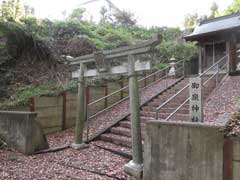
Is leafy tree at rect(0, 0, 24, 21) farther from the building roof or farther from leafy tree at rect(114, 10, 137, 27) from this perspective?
leafy tree at rect(114, 10, 137, 27)

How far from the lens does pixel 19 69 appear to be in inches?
368

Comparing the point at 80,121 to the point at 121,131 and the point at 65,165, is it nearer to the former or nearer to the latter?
the point at 121,131

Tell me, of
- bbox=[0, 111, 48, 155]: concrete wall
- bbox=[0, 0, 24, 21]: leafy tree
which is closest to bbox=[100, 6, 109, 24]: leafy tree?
bbox=[0, 0, 24, 21]: leafy tree

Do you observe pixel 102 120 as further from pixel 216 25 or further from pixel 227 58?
pixel 216 25

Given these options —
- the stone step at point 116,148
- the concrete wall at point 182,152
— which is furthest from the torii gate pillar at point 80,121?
the concrete wall at point 182,152

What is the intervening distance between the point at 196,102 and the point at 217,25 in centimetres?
904

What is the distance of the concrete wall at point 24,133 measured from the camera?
594cm

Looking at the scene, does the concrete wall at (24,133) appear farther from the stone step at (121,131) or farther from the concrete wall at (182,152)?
the concrete wall at (182,152)

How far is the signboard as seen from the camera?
166 inches

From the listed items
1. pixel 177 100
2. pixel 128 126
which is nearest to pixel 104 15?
pixel 177 100

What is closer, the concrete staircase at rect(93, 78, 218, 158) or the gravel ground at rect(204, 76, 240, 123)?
the gravel ground at rect(204, 76, 240, 123)

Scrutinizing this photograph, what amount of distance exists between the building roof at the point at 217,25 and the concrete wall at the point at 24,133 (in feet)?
29.5

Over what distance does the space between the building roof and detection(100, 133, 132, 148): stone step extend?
7.56m

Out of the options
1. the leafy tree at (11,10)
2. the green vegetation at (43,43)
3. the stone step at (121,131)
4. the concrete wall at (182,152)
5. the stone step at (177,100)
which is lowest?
the stone step at (121,131)
